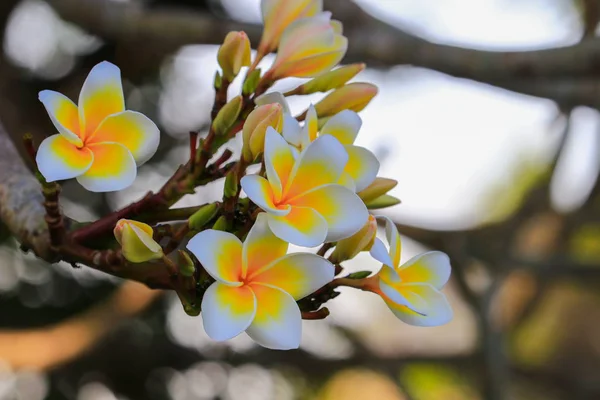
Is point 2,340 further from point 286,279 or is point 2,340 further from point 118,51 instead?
point 286,279

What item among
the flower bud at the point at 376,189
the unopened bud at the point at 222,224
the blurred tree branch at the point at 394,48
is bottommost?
the blurred tree branch at the point at 394,48

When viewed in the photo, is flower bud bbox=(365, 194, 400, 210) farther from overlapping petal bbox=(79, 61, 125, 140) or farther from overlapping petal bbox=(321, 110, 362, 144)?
overlapping petal bbox=(79, 61, 125, 140)

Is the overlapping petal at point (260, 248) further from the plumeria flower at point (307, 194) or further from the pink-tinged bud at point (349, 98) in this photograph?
the pink-tinged bud at point (349, 98)

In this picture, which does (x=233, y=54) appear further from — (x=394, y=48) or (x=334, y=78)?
(x=394, y=48)

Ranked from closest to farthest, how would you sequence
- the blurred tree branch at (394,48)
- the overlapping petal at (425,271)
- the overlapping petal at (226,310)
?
the overlapping petal at (226,310)
the overlapping petal at (425,271)
the blurred tree branch at (394,48)

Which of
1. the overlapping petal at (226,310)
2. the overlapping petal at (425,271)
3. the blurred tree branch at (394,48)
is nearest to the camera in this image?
the overlapping petal at (226,310)

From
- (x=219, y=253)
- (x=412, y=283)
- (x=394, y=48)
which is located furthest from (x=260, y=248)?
(x=394, y=48)

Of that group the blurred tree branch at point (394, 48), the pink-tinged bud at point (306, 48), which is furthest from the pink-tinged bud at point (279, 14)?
the blurred tree branch at point (394, 48)
